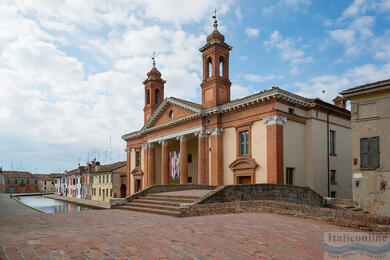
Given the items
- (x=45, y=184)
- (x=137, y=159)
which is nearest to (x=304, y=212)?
(x=137, y=159)

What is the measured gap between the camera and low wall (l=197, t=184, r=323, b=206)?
14.1 m

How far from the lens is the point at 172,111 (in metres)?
29.5

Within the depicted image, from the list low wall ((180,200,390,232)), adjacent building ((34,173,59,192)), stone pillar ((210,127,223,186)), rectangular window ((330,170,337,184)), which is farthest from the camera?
adjacent building ((34,173,59,192))

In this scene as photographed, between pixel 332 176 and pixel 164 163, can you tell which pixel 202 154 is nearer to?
pixel 164 163

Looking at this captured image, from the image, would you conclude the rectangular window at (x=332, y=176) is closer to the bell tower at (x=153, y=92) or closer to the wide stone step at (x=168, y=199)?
the wide stone step at (x=168, y=199)

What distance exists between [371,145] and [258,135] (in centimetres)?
699

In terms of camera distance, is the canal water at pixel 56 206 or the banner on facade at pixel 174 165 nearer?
the banner on facade at pixel 174 165

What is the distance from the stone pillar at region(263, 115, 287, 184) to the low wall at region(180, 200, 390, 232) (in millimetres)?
7904

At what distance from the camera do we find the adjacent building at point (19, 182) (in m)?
92.5

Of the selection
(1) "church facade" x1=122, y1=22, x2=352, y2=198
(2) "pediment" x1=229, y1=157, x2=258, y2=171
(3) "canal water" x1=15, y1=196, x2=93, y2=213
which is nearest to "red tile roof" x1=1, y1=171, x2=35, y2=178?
(3) "canal water" x1=15, y1=196, x2=93, y2=213

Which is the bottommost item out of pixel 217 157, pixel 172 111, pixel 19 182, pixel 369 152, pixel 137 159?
pixel 19 182

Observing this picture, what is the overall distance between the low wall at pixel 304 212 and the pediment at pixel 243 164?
898cm

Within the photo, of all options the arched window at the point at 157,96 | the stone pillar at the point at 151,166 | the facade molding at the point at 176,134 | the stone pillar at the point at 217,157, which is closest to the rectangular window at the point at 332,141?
the stone pillar at the point at 217,157

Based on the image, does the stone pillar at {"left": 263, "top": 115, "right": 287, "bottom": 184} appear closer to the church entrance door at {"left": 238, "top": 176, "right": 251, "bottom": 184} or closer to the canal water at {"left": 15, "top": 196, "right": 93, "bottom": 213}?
the church entrance door at {"left": 238, "top": 176, "right": 251, "bottom": 184}
